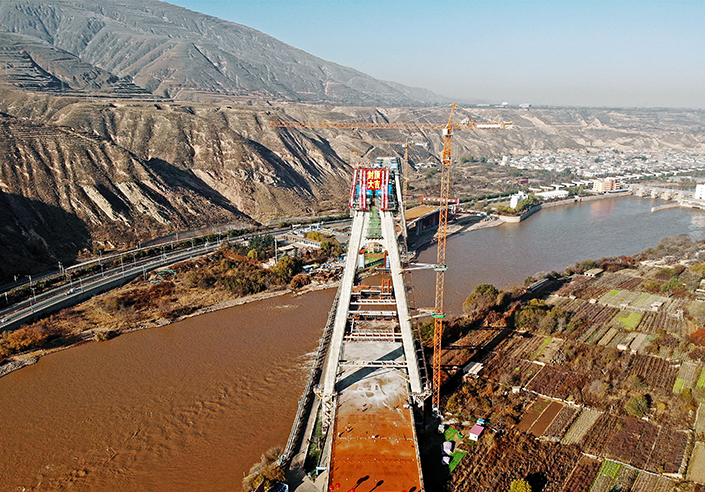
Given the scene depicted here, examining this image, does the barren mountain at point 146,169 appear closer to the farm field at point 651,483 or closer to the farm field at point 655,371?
the farm field at point 651,483

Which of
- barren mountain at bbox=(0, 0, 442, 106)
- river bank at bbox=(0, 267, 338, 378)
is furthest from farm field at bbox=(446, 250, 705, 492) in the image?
barren mountain at bbox=(0, 0, 442, 106)

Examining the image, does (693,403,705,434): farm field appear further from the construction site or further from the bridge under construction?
the bridge under construction

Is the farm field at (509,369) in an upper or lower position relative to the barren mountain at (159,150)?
lower

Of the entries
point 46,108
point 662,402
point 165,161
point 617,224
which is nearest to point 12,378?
point 662,402

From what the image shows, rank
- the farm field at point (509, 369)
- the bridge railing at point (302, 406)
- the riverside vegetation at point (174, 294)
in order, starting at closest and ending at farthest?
the bridge railing at point (302, 406)
the farm field at point (509, 369)
the riverside vegetation at point (174, 294)

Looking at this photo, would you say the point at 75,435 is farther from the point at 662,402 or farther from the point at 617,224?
the point at 617,224

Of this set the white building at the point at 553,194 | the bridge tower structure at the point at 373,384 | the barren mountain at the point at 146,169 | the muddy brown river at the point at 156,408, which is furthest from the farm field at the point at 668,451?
the white building at the point at 553,194
